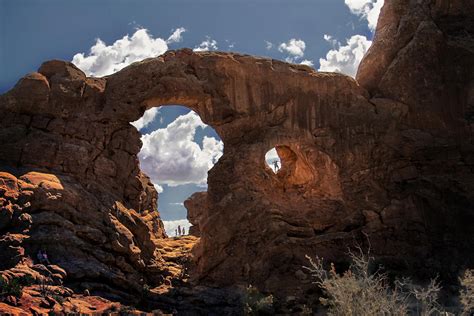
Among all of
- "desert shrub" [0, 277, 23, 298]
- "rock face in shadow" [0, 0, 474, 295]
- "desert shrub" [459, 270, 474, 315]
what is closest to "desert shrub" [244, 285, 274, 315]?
"rock face in shadow" [0, 0, 474, 295]

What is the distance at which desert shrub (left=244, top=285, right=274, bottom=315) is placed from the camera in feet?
58.2

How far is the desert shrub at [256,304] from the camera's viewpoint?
17734 mm

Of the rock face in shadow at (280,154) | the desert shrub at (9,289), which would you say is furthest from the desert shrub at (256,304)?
the desert shrub at (9,289)

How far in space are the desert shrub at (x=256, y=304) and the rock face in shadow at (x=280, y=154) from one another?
116 centimetres

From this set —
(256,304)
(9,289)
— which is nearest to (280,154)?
(256,304)

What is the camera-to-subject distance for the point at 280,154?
2527cm

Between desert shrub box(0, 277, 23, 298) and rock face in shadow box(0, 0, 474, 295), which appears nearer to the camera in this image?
desert shrub box(0, 277, 23, 298)

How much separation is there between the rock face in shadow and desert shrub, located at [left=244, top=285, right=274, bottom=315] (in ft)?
3.81

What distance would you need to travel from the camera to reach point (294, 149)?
2345cm

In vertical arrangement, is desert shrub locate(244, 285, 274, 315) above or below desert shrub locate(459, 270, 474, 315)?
below

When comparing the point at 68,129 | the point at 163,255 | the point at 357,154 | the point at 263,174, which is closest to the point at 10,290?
the point at 68,129

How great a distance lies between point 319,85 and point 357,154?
3947 mm

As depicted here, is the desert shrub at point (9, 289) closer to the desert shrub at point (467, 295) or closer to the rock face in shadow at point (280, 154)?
the rock face in shadow at point (280, 154)

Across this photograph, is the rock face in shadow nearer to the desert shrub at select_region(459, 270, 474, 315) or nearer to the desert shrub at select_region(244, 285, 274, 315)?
the desert shrub at select_region(244, 285, 274, 315)
